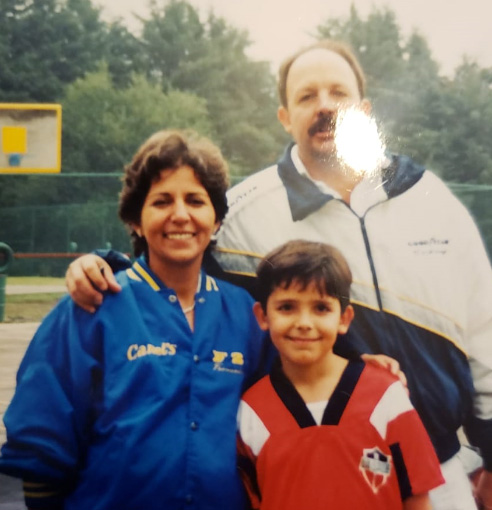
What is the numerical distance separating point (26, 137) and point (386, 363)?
1.35 m

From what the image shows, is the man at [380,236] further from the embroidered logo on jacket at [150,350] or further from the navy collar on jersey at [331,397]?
the embroidered logo on jacket at [150,350]

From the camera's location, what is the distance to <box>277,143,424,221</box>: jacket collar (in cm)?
233

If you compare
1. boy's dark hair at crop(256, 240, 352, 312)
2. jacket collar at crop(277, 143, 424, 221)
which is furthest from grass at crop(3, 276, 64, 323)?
jacket collar at crop(277, 143, 424, 221)

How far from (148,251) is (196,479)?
2.34 feet

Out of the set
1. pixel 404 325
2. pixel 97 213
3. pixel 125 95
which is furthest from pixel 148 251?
pixel 404 325

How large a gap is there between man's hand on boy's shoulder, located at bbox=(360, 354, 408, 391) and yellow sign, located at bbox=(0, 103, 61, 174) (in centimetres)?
115

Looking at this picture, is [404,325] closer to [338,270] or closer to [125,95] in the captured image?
[338,270]

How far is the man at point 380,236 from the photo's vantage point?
2.31 meters

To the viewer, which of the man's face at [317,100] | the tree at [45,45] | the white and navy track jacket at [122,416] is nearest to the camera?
the white and navy track jacket at [122,416]

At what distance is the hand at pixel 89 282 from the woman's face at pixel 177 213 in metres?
0.18

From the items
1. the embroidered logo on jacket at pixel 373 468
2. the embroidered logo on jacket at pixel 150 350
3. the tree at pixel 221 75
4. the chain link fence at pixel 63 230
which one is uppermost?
the tree at pixel 221 75

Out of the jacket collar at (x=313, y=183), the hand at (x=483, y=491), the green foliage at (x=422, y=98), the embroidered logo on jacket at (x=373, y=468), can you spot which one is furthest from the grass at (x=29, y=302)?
the hand at (x=483, y=491)

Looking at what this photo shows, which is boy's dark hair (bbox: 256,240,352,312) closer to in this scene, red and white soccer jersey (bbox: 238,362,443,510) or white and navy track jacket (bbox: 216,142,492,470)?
white and navy track jacket (bbox: 216,142,492,470)

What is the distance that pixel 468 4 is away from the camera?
2.48 meters
